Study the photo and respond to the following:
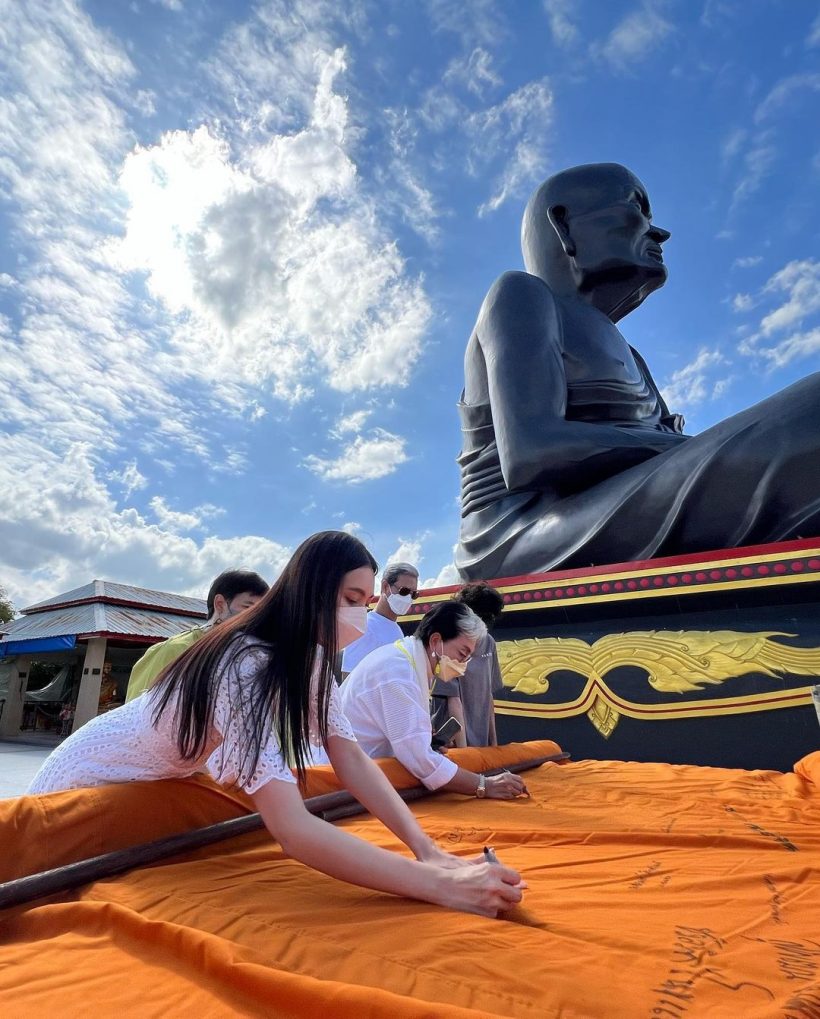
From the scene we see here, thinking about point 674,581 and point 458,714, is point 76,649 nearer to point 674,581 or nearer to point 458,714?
point 458,714

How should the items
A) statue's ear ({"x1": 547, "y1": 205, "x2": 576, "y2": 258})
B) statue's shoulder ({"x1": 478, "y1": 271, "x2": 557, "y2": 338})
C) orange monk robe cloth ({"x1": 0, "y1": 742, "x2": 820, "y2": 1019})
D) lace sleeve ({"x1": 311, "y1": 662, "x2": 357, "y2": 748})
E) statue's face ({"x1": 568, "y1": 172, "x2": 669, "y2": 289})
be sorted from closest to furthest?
orange monk robe cloth ({"x1": 0, "y1": 742, "x2": 820, "y2": 1019})
lace sleeve ({"x1": 311, "y1": 662, "x2": 357, "y2": 748})
statue's shoulder ({"x1": 478, "y1": 271, "x2": 557, "y2": 338})
statue's face ({"x1": 568, "y1": 172, "x2": 669, "y2": 289})
statue's ear ({"x1": 547, "y1": 205, "x2": 576, "y2": 258})

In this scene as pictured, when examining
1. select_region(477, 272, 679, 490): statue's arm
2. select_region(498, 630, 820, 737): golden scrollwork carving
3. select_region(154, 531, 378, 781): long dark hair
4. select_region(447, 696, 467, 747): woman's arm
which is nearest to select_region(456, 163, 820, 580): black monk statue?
select_region(477, 272, 679, 490): statue's arm

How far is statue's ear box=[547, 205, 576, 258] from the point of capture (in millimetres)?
4945

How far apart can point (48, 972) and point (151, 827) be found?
495mm

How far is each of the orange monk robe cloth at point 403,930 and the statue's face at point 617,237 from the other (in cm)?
419

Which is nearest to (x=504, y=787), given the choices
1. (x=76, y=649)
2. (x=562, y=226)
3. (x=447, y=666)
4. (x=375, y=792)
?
(x=447, y=666)

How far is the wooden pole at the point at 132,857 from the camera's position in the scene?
99cm

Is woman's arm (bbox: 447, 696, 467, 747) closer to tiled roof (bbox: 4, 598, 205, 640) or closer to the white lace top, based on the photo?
the white lace top

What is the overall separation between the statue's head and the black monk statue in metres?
0.01

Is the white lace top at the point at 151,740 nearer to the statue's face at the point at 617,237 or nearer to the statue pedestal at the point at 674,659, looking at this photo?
the statue pedestal at the point at 674,659

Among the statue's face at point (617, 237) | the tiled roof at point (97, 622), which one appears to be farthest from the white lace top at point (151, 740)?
the tiled roof at point (97, 622)

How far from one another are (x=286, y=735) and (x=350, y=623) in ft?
1.21

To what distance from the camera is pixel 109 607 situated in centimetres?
1016

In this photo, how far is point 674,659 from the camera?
10.5 ft
